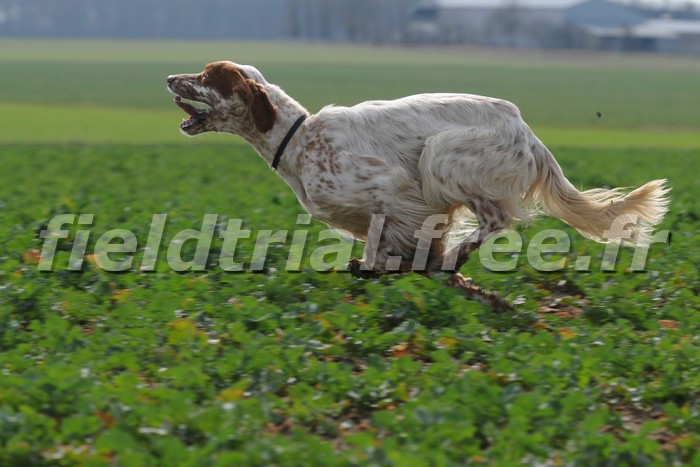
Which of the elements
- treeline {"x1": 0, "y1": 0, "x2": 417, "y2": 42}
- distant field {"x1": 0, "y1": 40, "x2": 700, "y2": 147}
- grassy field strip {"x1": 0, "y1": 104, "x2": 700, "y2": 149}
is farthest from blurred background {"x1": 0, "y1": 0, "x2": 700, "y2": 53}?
grassy field strip {"x1": 0, "y1": 104, "x2": 700, "y2": 149}

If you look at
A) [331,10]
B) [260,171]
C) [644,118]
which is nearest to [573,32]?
[331,10]

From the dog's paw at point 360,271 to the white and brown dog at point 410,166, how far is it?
0.01m

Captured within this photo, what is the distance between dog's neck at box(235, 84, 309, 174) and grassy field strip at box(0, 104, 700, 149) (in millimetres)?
18684

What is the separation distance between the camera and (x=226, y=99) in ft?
26.5

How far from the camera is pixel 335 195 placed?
304 inches

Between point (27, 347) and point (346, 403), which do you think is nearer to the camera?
point (346, 403)

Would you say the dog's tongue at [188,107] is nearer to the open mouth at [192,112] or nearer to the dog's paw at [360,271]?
the open mouth at [192,112]

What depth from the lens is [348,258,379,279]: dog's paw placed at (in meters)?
8.05

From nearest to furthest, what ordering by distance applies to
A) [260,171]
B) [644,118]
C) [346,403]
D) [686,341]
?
1. [346,403]
2. [686,341]
3. [260,171]
4. [644,118]

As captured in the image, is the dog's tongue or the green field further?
the dog's tongue

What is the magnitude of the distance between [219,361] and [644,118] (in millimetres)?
37397

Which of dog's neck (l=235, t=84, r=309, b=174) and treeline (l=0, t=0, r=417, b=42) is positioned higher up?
dog's neck (l=235, t=84, r=309, b=174)

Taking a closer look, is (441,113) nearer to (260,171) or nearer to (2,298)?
(2,298)

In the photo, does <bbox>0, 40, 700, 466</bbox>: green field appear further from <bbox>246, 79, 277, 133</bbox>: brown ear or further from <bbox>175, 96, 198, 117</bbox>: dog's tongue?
<bbox>175, 96, 198, 117</bbox>: dog's tongue
